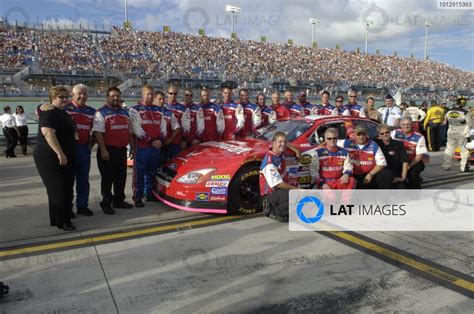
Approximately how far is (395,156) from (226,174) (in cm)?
278

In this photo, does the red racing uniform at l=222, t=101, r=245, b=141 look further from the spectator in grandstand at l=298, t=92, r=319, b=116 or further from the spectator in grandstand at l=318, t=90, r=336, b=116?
the spectator in grandstand at l=318, t=90, r=336, b=116

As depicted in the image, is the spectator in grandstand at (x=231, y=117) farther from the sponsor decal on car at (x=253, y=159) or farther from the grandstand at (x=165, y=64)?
the grandstand at (x=165, y=64)

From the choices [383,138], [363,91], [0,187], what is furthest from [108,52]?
[383,138]

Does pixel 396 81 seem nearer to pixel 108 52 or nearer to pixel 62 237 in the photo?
pixel 108 52

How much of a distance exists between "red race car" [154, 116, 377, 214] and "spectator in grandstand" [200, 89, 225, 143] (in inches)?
34.5

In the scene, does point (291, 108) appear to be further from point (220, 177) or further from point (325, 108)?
point (220, 177)

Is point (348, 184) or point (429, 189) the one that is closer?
point (348, 184)

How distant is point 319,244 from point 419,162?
3.10 meters

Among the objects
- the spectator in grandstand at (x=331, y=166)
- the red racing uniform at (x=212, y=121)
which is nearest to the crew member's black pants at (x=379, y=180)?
the spectator in grandstand at (x=331, y=166)

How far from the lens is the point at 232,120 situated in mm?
7168

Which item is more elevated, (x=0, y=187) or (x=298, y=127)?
(x=298, y=127)

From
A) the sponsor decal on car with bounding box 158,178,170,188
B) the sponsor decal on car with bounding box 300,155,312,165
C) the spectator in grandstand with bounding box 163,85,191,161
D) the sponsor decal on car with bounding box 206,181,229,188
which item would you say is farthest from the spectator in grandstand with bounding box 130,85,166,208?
the sponsor decal on car with bounding box 300,155,312,165

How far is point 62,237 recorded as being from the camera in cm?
450

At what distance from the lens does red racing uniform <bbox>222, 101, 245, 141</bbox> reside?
7.12 meters
